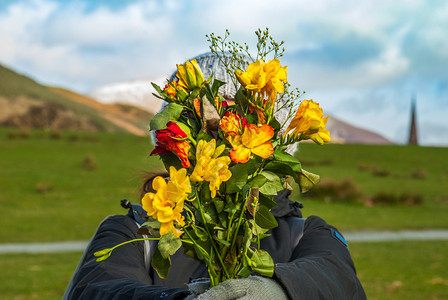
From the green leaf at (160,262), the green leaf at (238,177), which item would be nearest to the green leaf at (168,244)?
the green leaf at (160,262)

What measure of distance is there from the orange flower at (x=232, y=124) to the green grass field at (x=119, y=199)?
143 cm

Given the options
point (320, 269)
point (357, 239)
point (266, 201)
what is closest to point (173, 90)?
point (266, 201)

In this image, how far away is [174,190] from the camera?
1403 millimetres

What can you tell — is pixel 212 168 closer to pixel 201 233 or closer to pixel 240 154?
pixel 240 154

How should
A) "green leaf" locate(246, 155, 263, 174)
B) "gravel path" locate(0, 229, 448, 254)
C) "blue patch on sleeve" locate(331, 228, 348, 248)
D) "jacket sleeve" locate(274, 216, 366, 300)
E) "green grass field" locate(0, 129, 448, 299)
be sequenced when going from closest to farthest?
"green leaf" locate(246, 155, 263, 174)
"jacket sleeve" locate(274, 216, 366, 300)
"blue patch on sleeve" locate(331, 228, 348, 248)
"green grass field" locate(0, 129, 448, 299)
"gravel path" locate(0, 229, 448, 254)

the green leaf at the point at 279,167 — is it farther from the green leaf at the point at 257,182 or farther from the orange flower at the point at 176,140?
the orange flower at the point at 176,140

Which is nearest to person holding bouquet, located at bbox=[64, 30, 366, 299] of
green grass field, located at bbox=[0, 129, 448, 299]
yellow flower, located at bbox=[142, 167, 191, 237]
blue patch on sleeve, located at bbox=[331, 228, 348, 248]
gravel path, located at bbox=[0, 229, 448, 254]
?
yellow flower, located at bbox=[142, 167, 191, 237]

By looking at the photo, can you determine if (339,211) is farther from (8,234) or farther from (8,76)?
(8,76)

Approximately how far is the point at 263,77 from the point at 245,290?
601 millimetres

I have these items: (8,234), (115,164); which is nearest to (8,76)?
(115,164)

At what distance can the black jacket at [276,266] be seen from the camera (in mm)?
1621

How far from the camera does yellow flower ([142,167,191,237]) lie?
139cm

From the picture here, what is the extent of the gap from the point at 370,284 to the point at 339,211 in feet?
36.7

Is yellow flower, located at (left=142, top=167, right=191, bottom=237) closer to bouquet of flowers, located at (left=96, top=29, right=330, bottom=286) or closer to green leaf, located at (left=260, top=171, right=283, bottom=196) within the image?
bouquet of flowers, located at (left=96, top=29, right=330, bottom=286)
